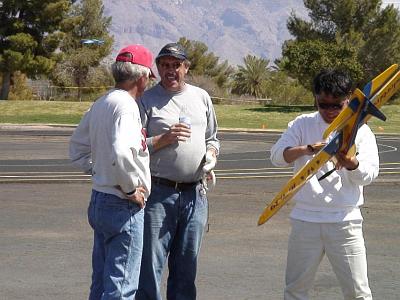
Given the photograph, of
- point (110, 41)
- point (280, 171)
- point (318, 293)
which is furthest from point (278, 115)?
point (318, 293)

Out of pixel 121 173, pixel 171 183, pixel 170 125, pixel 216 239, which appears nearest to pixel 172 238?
pixel 171 183

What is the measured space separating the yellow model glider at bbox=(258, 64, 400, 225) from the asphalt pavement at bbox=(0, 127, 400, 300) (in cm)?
222

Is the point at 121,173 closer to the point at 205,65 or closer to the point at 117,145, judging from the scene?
the point at 117,145

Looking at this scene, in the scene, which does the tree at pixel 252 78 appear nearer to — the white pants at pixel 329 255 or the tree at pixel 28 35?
the tree at pixel 28 35

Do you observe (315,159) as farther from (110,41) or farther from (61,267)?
(110,41)

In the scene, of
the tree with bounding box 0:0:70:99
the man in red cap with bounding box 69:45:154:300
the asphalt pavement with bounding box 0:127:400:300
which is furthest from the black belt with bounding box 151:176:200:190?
the tree with bounding box 0:0:70:99

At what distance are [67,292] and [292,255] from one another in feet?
8.04

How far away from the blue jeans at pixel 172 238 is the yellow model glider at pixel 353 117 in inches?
42.5

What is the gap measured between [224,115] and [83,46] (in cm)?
2309

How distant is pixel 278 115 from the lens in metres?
45.5

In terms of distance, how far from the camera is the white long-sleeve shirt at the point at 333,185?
5.02 metres

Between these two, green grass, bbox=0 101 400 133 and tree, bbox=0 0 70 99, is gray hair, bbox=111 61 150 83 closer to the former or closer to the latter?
green grass, bbox=0 101 400 133

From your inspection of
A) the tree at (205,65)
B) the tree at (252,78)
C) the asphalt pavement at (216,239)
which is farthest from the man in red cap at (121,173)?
the tree at (205,65)

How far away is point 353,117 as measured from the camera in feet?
15.4
